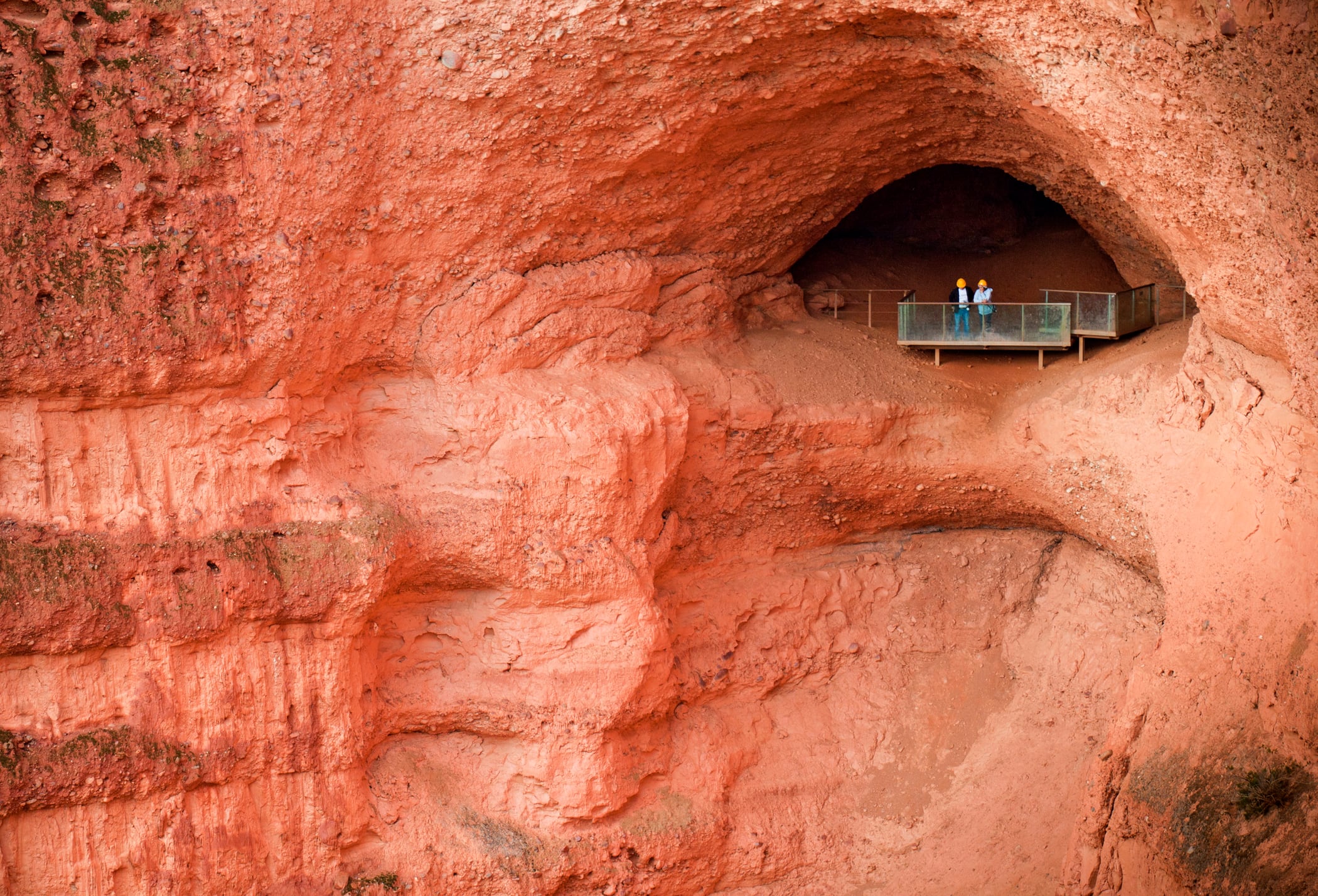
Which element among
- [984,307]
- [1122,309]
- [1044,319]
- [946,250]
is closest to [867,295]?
[946,250]

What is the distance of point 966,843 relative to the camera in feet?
33.6

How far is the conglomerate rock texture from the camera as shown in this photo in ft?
25.2

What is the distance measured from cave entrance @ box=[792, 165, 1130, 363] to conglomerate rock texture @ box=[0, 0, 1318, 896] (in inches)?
32.0

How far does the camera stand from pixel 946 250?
1312 centimetres

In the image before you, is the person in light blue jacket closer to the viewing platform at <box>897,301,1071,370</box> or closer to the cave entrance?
the viewing platform at <box>897,301,1071,370</box>

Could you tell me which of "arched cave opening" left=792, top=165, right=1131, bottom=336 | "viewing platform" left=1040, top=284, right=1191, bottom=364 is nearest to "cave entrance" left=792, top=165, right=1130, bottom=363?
"arched cave opening" left=792, top=165, right=1131, bottom=336

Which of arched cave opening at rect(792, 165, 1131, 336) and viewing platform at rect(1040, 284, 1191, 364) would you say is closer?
viewing platform at rect(1040, 284, 1191, 364)

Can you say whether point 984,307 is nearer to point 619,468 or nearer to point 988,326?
point 988,326

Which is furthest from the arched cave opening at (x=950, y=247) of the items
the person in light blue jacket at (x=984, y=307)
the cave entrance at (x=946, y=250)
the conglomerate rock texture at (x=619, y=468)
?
the person in light blue jacket at (x=984, y=307)

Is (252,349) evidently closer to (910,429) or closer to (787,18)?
(787,18)

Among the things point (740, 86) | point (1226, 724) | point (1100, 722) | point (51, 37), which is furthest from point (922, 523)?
point (51, 37)

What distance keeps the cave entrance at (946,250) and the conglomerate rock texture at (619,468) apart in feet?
2.67

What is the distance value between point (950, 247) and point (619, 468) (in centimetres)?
565

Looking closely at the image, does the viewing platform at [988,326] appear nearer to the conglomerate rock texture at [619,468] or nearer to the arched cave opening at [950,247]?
the conglomerate rock texture at [619,468]
